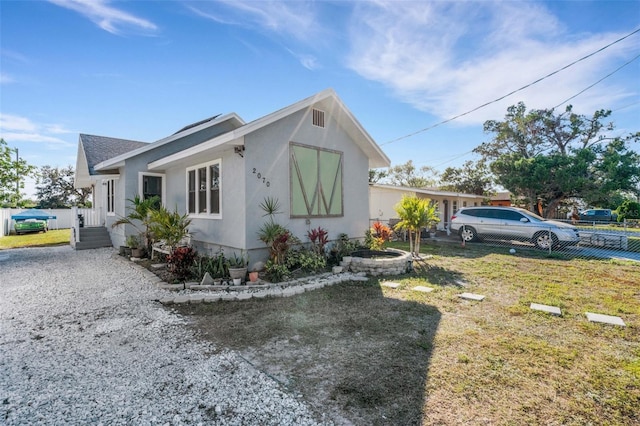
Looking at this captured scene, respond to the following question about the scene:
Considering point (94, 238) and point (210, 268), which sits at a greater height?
point (94, 238)

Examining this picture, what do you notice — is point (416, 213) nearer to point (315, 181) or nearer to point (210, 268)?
point (315, 181)

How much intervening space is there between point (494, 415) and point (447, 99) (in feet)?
44.8

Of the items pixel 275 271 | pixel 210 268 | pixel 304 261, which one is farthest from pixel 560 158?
pixel 210 268

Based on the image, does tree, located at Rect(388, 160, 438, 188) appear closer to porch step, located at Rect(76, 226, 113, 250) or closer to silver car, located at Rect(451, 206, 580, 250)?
silver car, located at Rect(451, 206, 580, 250)

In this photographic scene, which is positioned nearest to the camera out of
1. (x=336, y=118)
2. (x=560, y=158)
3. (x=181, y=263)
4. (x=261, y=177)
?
(x=181, y=263)

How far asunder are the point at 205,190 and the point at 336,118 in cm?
469

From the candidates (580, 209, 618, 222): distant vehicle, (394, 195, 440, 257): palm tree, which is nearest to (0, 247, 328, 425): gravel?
(394, 195, 440, 257): palm tree

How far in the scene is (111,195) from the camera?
42.8 feet

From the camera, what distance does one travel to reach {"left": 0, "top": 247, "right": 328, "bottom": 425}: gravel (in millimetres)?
2451

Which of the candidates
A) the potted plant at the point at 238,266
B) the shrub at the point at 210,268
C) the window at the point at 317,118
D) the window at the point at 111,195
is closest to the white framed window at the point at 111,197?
the window at the point at 111,195

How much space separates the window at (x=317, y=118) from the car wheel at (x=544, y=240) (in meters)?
10.2

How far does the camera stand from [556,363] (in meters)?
3.27

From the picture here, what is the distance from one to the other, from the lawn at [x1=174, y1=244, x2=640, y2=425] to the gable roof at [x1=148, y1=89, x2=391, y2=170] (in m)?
3.80

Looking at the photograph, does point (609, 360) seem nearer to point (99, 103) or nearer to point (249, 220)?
point (249, 220)
